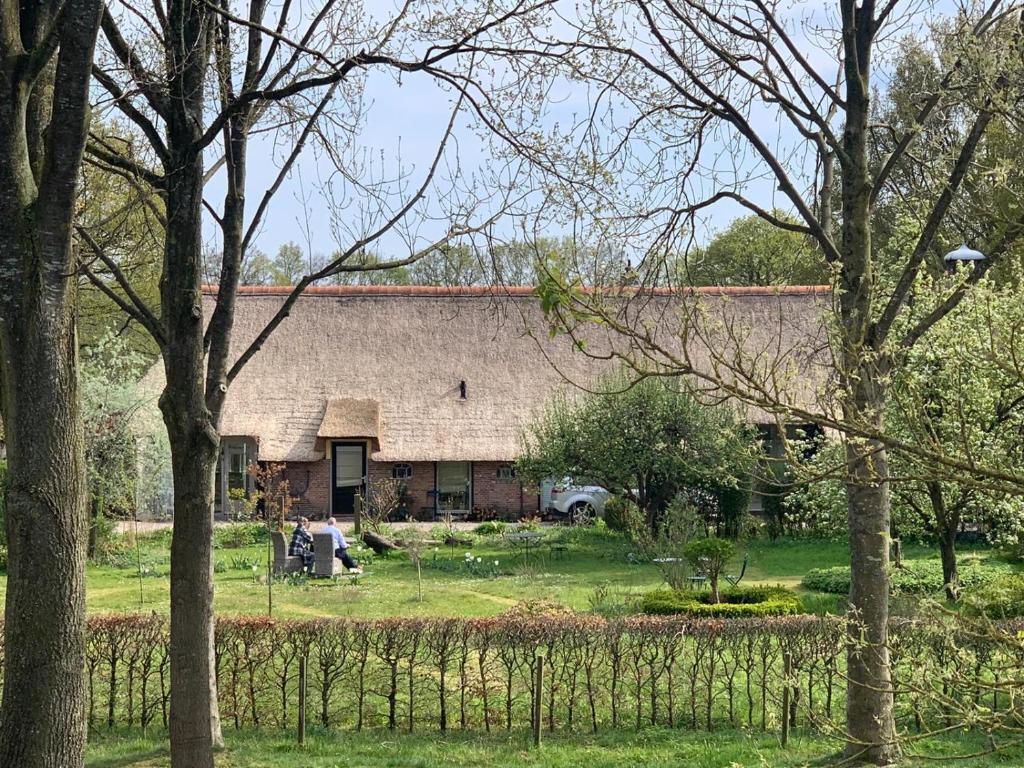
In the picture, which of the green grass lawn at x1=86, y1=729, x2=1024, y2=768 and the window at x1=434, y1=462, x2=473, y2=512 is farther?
the window at x1=434, y1=462, x2=473, y2=512

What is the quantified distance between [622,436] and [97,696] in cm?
1511

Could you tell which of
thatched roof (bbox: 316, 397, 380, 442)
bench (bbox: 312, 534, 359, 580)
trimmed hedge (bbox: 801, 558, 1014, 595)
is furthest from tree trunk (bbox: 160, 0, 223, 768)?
thatched roof (bbox: 316, 397, 380, 442)

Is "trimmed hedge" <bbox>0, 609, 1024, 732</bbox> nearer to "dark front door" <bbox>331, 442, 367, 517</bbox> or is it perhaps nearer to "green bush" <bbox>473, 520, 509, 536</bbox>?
"green bush" <bbox>473, 520, 509, 536</bbox>

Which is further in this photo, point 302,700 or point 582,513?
point 582,513

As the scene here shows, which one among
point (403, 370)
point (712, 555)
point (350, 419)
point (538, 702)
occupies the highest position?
point (403, 370)

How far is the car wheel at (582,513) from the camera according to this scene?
92.0 feet

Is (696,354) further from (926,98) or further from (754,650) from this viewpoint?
(926,98)

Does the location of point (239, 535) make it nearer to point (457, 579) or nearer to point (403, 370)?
point (457, 579)

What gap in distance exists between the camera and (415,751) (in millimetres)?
9617

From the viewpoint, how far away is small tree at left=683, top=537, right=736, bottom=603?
53.6ft

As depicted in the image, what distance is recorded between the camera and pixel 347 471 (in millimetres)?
31688

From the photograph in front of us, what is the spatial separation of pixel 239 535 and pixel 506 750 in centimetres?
1786

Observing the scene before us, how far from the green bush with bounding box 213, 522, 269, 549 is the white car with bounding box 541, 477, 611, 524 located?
7.83 metres

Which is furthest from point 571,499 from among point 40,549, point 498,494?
point 40,549
